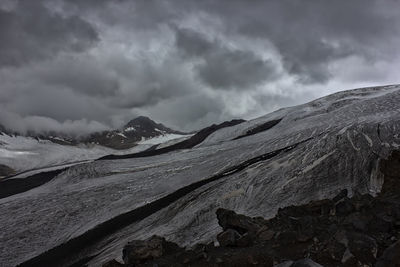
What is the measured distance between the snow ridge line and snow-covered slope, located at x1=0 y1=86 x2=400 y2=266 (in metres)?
0.29

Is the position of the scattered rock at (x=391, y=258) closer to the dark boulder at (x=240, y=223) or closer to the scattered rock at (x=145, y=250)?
the dark boulder at (x=240, y=223)

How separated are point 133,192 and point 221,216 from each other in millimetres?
34345

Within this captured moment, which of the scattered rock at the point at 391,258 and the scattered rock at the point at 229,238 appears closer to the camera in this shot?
the scattered rock at the point at 391,258

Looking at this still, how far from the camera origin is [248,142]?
208 feet

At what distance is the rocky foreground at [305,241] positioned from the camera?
11.9 metres

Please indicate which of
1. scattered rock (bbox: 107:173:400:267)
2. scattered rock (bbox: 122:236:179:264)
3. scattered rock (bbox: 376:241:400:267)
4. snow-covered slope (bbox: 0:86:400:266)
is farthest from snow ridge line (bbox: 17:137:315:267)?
scattered rock (bbox: 376:241:400:267)

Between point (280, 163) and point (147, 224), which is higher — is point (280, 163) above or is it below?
above

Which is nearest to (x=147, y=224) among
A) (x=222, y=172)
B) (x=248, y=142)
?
(x=222, y=172)

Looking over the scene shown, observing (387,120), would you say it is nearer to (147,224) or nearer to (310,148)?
(310,148)

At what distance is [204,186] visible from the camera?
42469mm

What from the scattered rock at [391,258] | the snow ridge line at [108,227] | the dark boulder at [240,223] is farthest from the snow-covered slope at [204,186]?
the scattered rock at [391,258]

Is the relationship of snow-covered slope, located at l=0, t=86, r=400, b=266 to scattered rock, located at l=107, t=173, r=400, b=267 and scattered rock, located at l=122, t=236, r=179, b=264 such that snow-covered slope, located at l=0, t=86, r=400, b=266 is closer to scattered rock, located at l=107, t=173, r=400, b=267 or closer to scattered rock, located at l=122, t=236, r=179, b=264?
scattered rock, located at l=122, t=236, r=179, b=264

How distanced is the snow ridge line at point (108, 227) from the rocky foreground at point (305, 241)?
20.7 meters

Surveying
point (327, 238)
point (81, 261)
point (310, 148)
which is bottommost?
point (81, 261)
